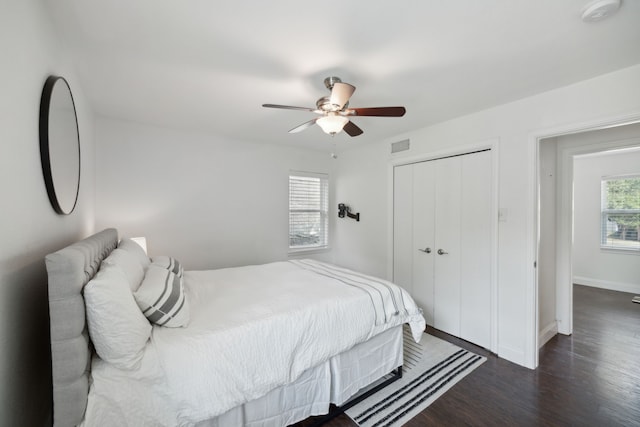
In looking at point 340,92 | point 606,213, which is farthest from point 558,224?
point 340,92

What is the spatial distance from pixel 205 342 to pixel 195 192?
8.35 feet

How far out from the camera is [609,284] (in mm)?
4828

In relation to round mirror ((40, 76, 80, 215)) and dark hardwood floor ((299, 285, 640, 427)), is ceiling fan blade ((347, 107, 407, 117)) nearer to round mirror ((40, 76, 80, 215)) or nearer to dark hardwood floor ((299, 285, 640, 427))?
round mirror ((40, 76, 80, 215))

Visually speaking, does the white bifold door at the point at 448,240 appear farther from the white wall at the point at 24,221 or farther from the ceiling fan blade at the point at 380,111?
the white wall at the point at 24,221

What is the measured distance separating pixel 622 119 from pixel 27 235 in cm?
380

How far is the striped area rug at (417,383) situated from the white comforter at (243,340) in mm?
445

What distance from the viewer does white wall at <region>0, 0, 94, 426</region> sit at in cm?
102

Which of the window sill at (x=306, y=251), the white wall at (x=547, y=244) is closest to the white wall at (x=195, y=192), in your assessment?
the window sill at (x=306, y=251)

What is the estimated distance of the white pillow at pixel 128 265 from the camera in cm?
147

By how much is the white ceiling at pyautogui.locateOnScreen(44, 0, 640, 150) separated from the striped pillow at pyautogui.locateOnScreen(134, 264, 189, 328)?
4.99ft

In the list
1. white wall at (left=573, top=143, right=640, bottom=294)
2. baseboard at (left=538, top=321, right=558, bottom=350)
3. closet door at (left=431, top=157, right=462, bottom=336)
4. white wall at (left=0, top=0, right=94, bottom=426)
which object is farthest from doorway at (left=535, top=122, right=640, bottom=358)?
white wall at (left=0, top=0, right=94, bottom=426)

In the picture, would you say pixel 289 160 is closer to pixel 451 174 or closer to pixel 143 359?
pixel 451 174

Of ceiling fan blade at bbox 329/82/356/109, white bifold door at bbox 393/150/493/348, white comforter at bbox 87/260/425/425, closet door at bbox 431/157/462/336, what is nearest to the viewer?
white comforter at bbox 87/260/425/425

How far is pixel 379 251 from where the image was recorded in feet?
13.4
